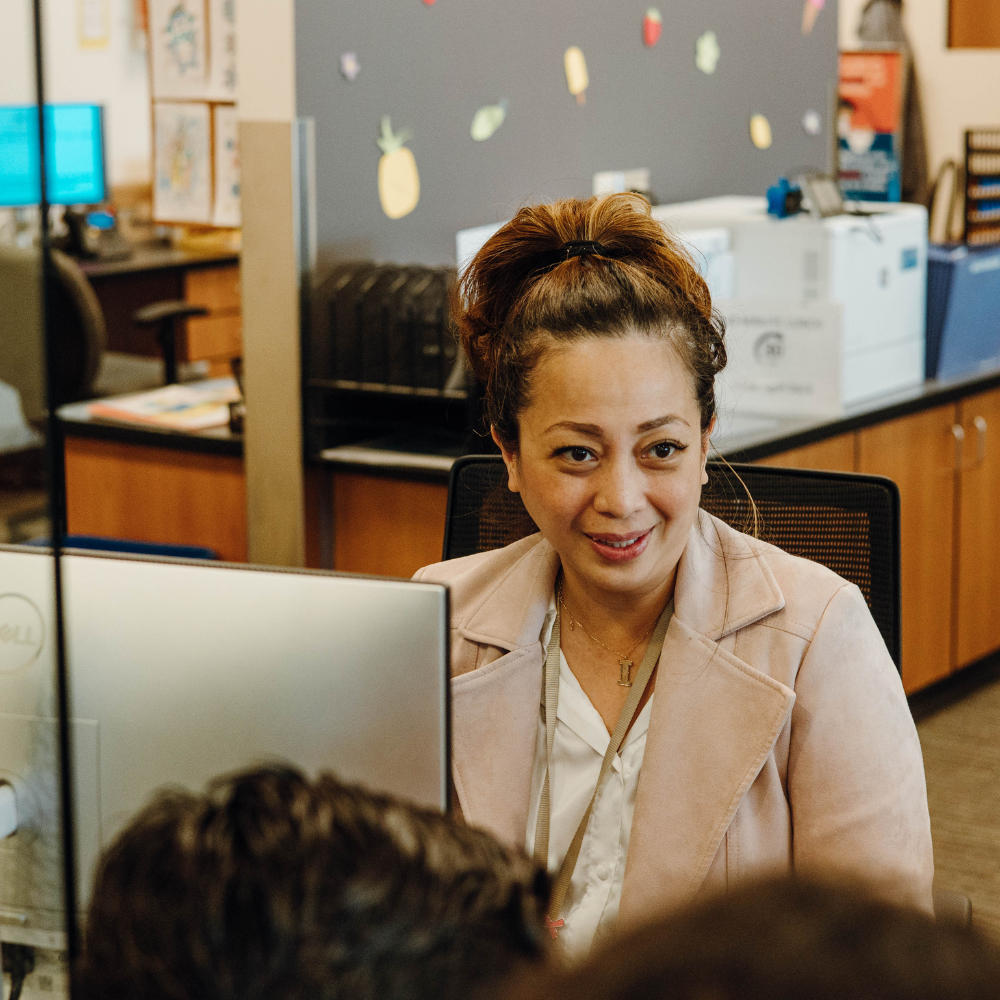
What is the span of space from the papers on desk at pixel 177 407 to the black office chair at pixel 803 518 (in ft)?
5.67

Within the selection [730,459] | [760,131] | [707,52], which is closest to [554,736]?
[730,459]

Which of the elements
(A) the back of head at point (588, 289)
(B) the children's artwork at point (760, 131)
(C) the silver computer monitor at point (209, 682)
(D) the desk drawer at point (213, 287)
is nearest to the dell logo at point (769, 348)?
(B) the children's artwork at point (760, 131)

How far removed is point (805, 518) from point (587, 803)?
475 millimetres

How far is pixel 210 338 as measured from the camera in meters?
6.19

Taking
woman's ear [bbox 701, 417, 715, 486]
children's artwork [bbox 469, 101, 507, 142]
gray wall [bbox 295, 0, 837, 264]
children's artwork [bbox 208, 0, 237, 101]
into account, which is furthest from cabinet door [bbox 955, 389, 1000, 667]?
woman's ear [bbox 701, 417, 715, 486]

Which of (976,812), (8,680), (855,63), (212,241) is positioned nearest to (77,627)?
(8,680)

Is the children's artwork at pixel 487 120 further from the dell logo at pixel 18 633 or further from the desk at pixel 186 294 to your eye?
the desk at pixel 186 294

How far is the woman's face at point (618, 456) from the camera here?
1408mm

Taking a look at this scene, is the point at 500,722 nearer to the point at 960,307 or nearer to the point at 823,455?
the point at 823,455

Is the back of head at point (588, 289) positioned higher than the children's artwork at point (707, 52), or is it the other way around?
the children's artwork at point (707, 52)

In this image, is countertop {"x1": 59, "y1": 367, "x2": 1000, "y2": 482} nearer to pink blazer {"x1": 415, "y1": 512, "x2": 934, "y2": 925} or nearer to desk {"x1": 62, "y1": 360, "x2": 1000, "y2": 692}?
desk {"x1": 62, "y1": 360, "x2": 1000, "y2": 692}

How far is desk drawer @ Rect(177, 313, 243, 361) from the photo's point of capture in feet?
20.0

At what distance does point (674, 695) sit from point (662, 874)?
0.17 m

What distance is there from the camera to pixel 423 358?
3031mm
